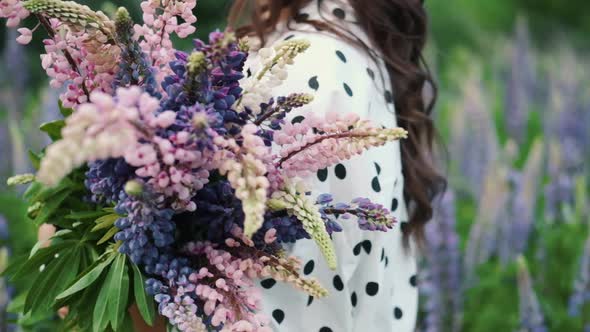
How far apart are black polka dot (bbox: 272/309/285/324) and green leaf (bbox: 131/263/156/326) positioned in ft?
1.32

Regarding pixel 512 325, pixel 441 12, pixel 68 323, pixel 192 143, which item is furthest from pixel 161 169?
pixel 441 12

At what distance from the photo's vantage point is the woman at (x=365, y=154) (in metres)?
1.77

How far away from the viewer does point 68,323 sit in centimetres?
155

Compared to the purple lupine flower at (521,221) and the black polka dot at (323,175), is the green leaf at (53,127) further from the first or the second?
the purple lupine flower at (521,221)

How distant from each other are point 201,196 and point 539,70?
676cm

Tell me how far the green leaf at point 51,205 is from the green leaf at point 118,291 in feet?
0.86

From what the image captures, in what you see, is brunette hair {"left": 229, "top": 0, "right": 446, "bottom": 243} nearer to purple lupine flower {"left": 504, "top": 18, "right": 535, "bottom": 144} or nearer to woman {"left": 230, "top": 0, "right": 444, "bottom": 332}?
woman {"left": 230, "top": 0, "right": 444, "bottom": 332}

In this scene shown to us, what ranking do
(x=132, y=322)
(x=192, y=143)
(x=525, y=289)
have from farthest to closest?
(x=525, y=289)
(x=132, y=322)
(x=192, y=143)

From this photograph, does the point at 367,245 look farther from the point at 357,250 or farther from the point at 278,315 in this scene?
the point at 278,315

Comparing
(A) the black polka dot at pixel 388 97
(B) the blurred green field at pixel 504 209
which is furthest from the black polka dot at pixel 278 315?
(B) the blurred green field at pixel 504 209

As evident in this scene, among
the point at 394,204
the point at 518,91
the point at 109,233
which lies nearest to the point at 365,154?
the point at 394,204

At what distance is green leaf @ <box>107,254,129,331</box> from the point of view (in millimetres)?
1354

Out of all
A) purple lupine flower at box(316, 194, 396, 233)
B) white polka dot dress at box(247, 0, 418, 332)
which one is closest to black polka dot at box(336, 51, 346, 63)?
white polka dot dress at box(247, 0, 418, 332)

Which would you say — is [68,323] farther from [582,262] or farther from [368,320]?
[582,262]
